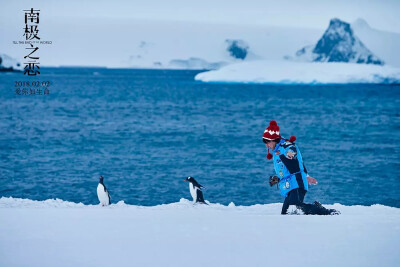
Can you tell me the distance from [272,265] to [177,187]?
1146 cm

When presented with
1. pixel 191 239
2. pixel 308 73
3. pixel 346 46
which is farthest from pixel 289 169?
pixel 346 46

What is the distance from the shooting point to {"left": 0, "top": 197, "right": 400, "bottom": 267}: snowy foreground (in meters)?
4.80

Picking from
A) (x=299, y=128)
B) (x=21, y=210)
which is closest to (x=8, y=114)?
(x=299, y=128)

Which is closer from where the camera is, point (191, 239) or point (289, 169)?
point (191, 239)

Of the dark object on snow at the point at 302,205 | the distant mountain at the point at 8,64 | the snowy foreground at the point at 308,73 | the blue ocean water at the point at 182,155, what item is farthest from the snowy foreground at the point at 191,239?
the distant mountain at the point at 8,64

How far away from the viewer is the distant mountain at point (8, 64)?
134425mm

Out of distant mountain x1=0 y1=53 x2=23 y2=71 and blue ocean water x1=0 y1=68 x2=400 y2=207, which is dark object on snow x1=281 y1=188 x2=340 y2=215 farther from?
distant mountain x1=0 y1=53 x2=23 y2=71

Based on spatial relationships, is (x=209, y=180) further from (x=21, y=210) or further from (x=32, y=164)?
(x=21, y=210)

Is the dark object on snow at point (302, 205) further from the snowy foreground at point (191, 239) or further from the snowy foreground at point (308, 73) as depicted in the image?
the snowy foreground at point (308, 73)

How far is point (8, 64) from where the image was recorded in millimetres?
136250

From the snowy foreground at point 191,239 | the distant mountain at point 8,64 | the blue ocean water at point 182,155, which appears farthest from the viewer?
the distant mountain at point 8,64

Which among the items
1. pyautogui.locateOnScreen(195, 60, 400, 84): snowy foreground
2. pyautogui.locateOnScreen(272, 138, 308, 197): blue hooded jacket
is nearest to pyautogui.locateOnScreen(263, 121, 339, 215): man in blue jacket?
pyautogui.locateOnScreen(272, 138, 308, 197): blue hooded jacket

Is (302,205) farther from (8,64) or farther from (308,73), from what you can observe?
(8,64)

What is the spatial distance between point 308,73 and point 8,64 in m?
78.9
